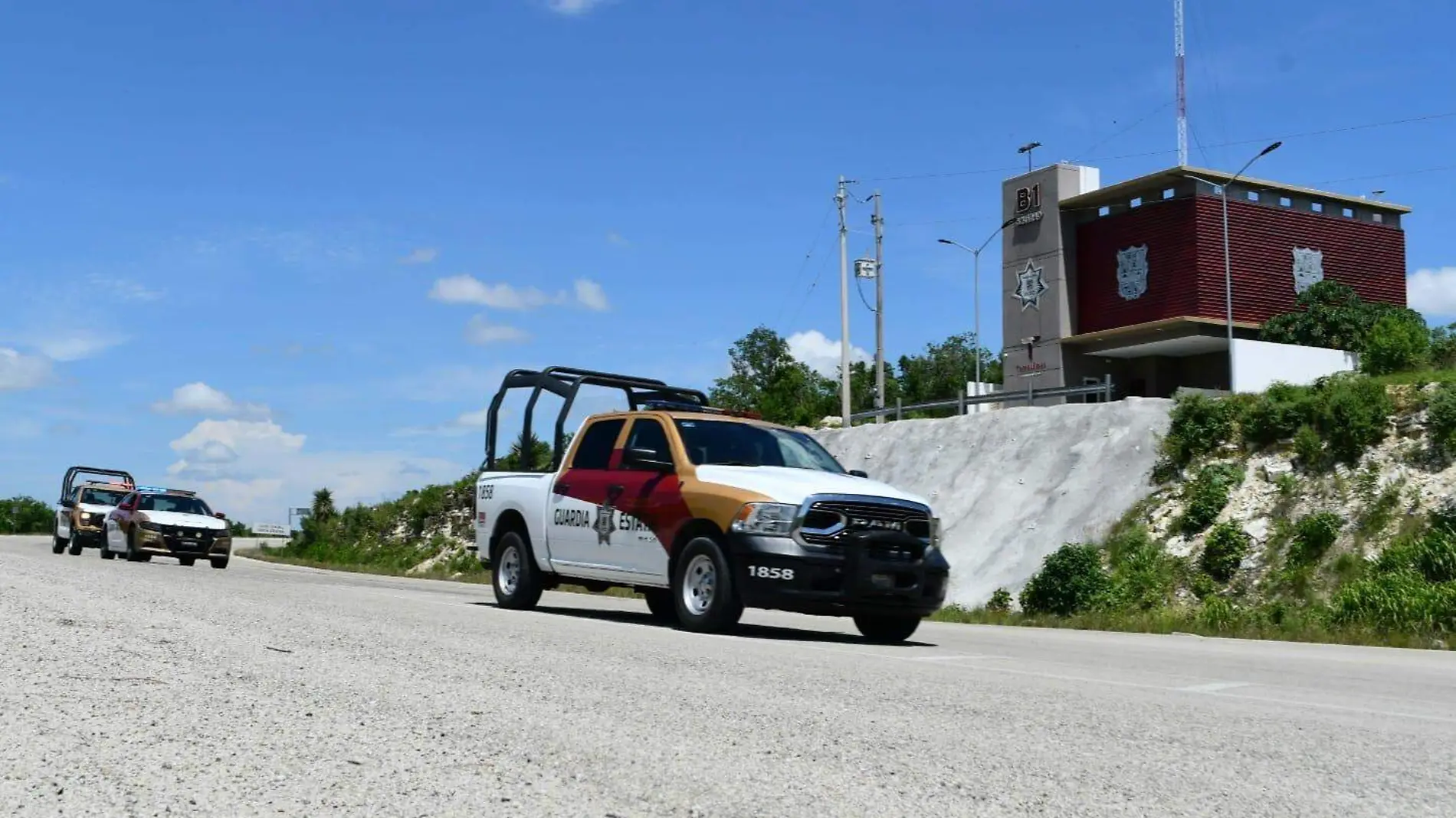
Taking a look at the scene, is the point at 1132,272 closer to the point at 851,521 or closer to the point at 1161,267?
the point at 1161,267

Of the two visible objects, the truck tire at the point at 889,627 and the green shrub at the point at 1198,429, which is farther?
the green shrub at the point at 1198,429

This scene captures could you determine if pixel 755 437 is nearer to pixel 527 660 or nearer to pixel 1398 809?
pixel 527 660

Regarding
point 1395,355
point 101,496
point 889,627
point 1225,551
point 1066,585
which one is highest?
point 1395,355

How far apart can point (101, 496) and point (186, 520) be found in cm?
783

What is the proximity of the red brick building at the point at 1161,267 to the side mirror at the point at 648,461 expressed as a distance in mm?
43118

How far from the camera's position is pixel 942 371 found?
11075 centimetres

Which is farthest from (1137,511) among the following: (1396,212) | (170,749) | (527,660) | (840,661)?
(1396,212)

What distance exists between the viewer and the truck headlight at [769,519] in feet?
40.5

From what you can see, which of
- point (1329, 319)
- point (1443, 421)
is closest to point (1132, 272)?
point (1329, 319)

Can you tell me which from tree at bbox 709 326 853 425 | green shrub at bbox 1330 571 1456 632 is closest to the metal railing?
green shrub at bbox 1330 571 1456 632

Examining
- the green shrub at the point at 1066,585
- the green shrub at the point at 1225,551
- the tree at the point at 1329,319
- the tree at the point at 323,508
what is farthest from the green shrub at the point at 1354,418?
the tree at the point at 323,508

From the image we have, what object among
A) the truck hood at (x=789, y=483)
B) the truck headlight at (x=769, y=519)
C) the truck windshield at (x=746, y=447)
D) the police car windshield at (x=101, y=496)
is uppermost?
the police car windshield at (x=101, y=496)

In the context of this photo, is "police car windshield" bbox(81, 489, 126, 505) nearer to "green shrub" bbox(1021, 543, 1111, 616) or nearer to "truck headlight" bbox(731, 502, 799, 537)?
"green shrub" bbox(1021, 543, 1111, 616)

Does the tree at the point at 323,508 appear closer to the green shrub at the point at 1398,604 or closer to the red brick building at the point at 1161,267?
the red brick building at the point at 1161,267
